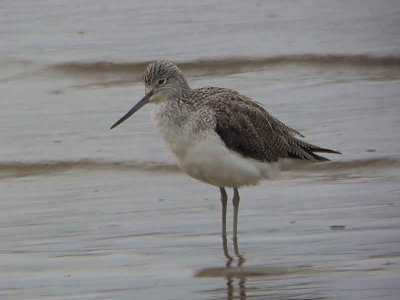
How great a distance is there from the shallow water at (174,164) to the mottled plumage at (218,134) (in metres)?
0.24

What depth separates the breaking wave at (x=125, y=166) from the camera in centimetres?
937

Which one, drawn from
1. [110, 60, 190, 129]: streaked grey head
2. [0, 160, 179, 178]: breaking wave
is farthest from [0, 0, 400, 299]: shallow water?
[110, 60, 190, 129]: streaked grey head

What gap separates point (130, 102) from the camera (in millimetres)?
11453

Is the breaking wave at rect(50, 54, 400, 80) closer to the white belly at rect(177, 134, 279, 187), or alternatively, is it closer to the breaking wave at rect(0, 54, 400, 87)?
→ the breaking wave at rect(0, 54, 400, 87)

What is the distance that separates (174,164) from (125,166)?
425mm

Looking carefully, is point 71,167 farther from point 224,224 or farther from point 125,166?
point 224,224

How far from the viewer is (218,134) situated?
7703 millimetres

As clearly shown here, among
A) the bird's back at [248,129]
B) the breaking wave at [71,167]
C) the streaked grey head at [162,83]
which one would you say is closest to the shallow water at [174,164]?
the breaking wave at [71,167]

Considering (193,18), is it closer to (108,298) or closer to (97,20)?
(97,20)

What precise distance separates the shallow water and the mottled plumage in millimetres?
238

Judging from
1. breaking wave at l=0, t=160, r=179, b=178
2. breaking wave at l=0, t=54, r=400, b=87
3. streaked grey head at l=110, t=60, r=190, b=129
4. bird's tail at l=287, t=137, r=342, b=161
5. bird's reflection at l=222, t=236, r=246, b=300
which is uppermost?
streaked grey head at l=110, t=60, r=190, b=129

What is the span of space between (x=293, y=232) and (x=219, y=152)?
73cm

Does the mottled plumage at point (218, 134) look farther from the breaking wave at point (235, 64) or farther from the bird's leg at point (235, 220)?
the breaking wave at point (235, 64)

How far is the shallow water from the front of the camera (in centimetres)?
671
